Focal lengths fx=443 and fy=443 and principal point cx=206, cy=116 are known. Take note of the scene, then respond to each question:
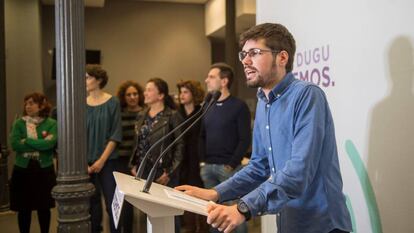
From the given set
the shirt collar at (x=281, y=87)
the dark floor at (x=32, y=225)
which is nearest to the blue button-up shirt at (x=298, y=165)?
the shirt collar at (x=281, y=87)

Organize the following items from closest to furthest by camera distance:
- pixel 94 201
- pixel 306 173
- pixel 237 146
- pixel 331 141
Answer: pixel 306 173, pixel 331 141, pixel 237 146, pixel 94 201

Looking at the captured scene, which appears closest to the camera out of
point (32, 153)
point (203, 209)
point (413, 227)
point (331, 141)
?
point (203, 209)

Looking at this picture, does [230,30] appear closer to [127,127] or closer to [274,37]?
[127,127]

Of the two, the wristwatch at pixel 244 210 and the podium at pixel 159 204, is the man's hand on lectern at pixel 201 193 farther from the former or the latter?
the wristwatch at pixel 244 210

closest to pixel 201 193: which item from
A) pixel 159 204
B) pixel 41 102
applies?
pixel 159 204

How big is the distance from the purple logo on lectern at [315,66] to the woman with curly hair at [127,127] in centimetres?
161

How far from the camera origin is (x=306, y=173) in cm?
135

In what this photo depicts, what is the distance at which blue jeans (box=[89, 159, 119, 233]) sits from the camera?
10.7 feet

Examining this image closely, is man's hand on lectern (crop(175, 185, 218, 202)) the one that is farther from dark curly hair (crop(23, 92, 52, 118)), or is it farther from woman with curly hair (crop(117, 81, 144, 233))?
dark curly hair (crop(23, 92, 52, 118))

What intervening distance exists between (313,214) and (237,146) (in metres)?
1.61

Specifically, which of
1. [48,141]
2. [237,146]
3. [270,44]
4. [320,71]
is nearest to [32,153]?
[48,141]

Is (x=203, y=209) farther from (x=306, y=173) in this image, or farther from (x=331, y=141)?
(x=331, y=141)

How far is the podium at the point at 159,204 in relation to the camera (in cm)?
117

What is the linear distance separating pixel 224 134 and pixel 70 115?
1112 mm
